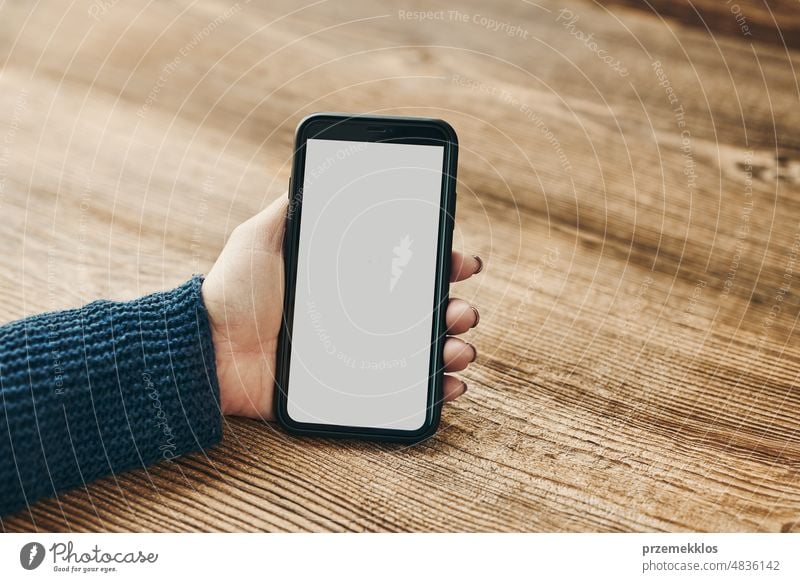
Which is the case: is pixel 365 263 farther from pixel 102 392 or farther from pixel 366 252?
pixel 102 392

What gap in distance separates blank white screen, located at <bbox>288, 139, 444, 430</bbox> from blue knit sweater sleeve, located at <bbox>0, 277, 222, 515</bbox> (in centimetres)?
5

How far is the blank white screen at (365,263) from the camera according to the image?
0.31 meters

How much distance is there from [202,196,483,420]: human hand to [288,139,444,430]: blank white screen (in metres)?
0.01

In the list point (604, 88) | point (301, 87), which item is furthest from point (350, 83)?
point (604, 88)

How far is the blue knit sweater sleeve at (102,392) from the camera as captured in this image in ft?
0.85

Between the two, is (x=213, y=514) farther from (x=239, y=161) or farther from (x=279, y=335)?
(x=239, y=161)

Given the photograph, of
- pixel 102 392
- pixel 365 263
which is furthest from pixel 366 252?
pixel 102 392

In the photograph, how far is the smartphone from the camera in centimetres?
31

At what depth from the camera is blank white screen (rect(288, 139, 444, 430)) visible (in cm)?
31

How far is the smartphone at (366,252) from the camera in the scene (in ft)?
1.01

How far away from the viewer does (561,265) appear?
1.30ft

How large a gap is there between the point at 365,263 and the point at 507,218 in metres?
0.14

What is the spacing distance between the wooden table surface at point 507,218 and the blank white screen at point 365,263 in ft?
0.12

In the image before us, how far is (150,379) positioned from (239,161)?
0.67ft
